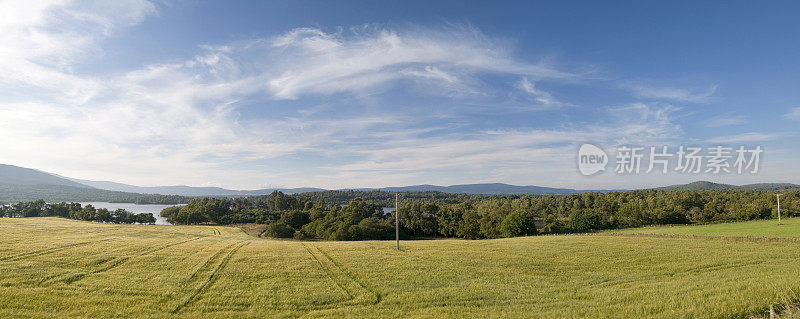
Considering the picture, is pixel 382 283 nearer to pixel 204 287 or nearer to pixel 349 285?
pixel 349 285

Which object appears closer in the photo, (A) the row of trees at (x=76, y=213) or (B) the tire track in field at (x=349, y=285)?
(B) the tire track in field at (x=349, y=285)

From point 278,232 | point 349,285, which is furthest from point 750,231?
point 278,232

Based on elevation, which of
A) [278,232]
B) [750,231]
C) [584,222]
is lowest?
[278,232]

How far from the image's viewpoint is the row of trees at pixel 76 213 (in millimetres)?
102438

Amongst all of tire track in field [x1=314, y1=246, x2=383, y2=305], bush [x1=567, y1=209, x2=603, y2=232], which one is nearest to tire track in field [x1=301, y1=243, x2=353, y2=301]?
tire track in field [x1=314, y1=246, x2=383, y2=305]

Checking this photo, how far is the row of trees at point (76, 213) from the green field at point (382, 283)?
320ft

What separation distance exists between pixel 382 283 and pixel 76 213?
132m

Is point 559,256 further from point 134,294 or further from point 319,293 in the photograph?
point 134,294

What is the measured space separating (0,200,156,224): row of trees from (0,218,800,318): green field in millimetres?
97624

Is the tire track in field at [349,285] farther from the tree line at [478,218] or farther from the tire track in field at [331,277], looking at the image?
the tree line at [478,218]

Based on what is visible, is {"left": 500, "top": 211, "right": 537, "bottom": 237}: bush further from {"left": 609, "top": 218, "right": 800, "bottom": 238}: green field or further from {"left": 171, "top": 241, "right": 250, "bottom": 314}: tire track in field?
{"left": 171, "top": 241, "right": 250, "bottom": 314}: tire track in field

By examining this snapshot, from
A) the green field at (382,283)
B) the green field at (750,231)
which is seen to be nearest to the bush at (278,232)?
the green field at (382,283)

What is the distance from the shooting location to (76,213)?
103 metres

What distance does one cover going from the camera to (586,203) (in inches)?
5335
